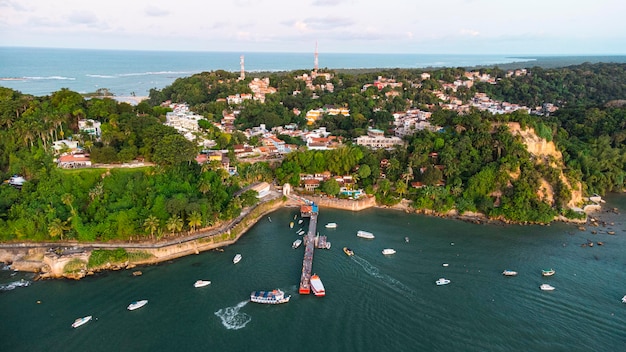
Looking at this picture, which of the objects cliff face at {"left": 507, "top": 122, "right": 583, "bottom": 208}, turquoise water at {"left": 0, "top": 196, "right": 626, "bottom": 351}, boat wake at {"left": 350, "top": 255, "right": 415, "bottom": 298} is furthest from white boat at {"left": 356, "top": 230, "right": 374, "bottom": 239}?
cliff face at {"left": 507, "top": 122, "right": 583, "bottom": 208}

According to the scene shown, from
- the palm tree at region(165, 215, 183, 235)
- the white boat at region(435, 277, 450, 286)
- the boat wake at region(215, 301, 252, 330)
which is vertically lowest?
the boat wake at region(215, 301, 252, 330)

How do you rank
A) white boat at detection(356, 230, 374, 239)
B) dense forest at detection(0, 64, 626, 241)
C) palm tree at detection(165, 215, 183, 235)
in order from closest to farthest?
palm tree at detection(165, 215, 183, 235) → dense forest at detection(0, 64, 626, 241) → white boat at detection(356, 230, 374, 239)

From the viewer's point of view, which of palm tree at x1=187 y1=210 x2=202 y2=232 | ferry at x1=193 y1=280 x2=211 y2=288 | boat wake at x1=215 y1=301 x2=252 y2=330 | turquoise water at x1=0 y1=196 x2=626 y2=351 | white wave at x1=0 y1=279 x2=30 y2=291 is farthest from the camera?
palm tree at x1=187 y1=210 x2=202 y2=232

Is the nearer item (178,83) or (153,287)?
(153,287)

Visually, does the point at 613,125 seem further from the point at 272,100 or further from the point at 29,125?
the point at 29,125

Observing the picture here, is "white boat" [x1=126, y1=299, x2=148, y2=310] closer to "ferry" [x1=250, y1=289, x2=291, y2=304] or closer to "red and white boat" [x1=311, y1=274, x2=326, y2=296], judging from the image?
"ferry" [x1=250, y1=289, x2=291, y2=304]

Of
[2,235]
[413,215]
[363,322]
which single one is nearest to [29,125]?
[2,235]

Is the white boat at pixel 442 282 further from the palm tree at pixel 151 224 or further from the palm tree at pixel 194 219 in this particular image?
the palm tree at pixel 151 224

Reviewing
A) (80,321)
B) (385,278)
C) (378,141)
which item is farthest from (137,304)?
(378,141)
